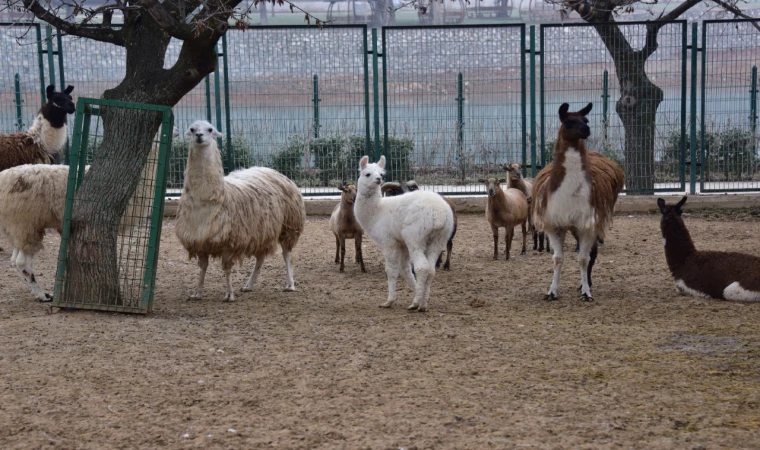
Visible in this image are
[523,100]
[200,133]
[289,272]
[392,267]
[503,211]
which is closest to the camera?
[392,267]

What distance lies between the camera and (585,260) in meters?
8.34

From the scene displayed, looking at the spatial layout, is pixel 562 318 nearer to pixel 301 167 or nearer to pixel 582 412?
pixel 582 412

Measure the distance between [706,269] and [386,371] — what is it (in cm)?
377

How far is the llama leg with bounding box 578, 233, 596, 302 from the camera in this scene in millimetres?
8281

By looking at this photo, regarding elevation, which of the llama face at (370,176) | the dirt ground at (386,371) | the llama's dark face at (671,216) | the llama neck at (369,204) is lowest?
the dirt ground at (386,371)

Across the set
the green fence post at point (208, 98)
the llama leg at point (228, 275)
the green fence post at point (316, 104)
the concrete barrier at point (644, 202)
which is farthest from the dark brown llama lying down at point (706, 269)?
the green fence post at point (208, 98)

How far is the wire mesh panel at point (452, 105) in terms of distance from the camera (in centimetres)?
1437

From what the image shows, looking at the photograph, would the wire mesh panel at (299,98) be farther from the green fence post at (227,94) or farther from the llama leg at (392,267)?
the llama leg at (392,267)

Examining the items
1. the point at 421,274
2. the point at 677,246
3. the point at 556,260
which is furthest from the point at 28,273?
the point at 677,246

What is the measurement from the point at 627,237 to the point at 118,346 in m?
7.63

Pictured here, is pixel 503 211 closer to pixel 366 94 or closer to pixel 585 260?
pixel 585 260

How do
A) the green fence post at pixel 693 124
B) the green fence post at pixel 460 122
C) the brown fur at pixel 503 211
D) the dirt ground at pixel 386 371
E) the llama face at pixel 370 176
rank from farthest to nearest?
the green fence post at pixel 460 122 < the green fence post at pixel 693 124 < the brown fur at pixel 503 211 < the llama face at pixel 370 176 < the dirt ground at pixel 386 371

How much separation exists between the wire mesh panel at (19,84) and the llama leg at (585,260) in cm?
968

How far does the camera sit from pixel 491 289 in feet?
29.2
